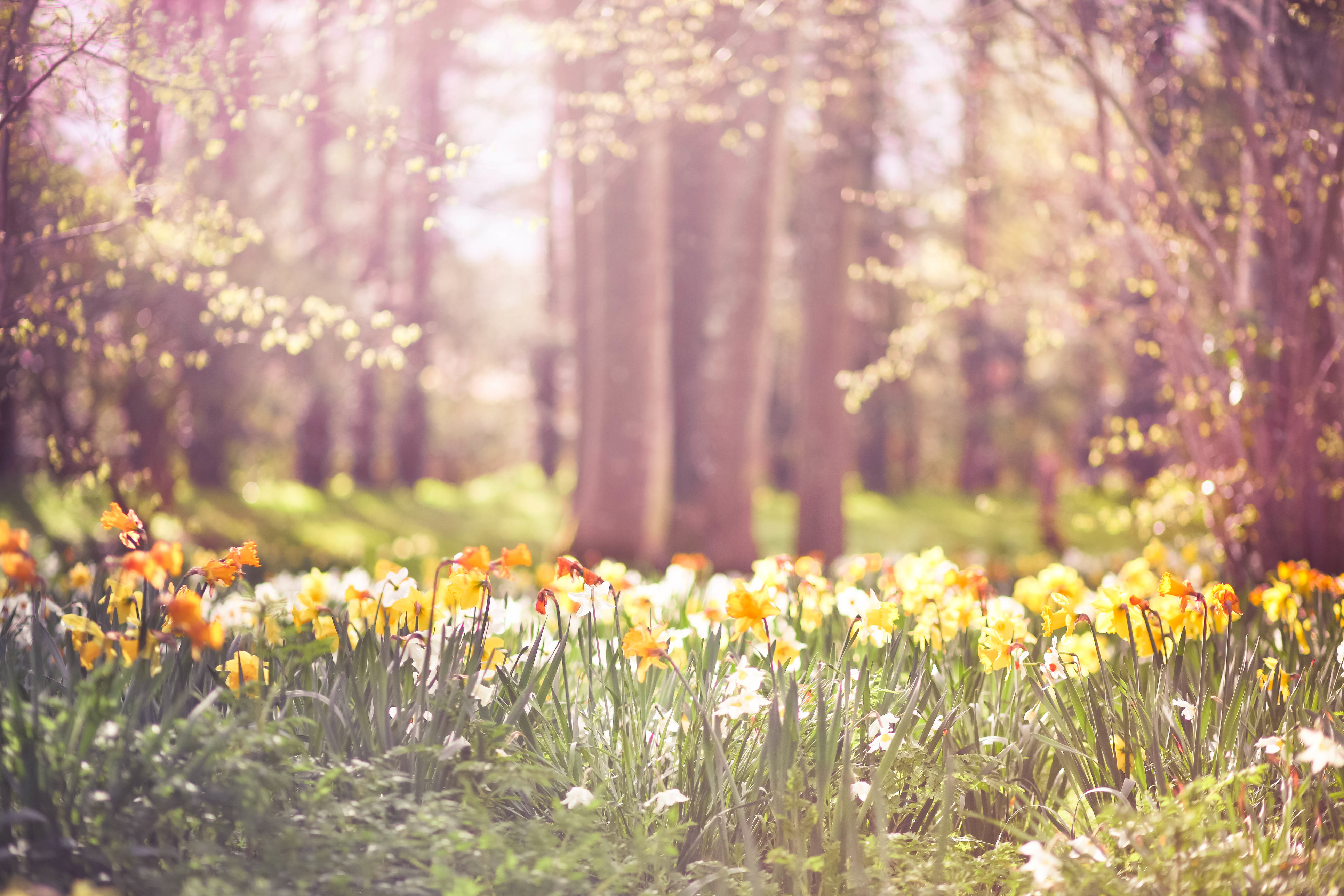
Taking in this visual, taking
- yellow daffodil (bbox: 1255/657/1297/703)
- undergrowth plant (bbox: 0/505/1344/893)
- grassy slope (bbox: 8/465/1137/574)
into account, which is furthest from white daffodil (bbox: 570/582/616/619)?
grassy slope (bbox: 8/465/1137/574)

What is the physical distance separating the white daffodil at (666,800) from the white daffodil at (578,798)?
136 millimetres

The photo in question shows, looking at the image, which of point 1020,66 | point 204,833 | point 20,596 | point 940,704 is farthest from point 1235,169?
point 20,596

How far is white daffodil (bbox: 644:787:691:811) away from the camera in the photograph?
208 centimetres

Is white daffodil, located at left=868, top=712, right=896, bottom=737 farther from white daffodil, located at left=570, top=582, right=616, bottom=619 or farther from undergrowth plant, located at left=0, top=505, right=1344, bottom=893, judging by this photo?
white daffodil, located at left=570, top=582, right=616, bottom=619

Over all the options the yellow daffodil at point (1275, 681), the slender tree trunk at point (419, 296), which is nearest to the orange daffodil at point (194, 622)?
the yellow daffodil at point (1275, 681)

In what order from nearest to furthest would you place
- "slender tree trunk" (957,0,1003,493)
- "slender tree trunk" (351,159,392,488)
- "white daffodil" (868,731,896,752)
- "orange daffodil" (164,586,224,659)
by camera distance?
1. "orange daffodil" (164,586,224,659)
2. "white daffodil" (868,731,896,752)
3. "slender tree trunk" (957,0,1003,493)
4. "slender tree trunk" (351,159,392,488)

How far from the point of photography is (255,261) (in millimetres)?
8758

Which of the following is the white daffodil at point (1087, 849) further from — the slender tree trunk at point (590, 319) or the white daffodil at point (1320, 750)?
the slender tree trunk at point (590, 319)

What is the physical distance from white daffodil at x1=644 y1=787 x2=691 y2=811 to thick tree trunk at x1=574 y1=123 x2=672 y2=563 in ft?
14.4

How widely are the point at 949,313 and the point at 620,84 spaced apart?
33.6 ft

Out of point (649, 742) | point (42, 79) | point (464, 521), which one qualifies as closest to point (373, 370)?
point (464, 521)

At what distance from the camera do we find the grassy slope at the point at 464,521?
768 centimetres

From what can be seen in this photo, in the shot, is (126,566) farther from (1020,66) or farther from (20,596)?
(1020,66)

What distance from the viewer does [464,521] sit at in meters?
12.3
